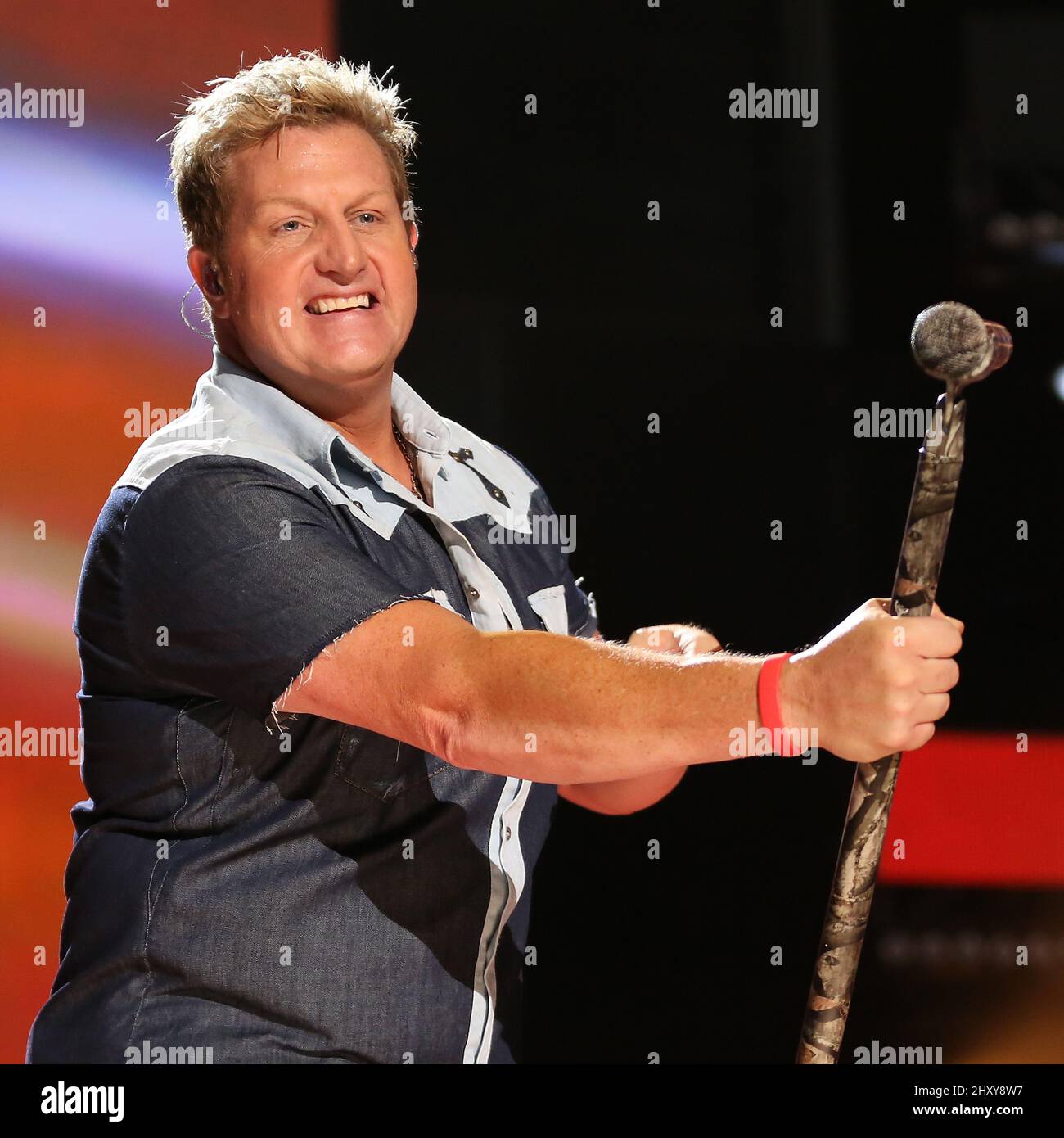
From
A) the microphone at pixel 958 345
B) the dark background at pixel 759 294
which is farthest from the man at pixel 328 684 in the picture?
the dark background at pixel 759 294

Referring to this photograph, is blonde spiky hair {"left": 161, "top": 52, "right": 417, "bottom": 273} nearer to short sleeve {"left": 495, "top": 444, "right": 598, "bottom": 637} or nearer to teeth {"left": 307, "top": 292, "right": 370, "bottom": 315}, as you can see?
teeth {"left": 307, "top": 292, "right": 370, "bottom": 315}

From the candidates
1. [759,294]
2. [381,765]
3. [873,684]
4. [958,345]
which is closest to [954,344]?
[958,345]

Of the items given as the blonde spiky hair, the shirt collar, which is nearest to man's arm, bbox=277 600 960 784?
the shirt collar

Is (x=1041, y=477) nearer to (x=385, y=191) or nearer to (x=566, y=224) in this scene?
(x=566, y=224)

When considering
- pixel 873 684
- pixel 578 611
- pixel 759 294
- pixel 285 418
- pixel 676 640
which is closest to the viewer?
pixel 873 684

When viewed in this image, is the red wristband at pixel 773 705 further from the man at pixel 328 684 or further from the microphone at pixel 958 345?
the microphone at pixel 958 345

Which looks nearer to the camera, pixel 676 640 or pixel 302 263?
pixel 302 263

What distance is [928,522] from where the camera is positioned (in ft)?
3.73

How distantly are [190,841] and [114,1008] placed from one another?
190 mm

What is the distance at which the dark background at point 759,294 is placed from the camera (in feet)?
7.65

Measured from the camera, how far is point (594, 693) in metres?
1.14

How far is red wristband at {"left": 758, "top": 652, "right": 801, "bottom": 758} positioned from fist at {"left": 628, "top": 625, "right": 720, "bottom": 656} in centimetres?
57

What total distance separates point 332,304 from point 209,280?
0.61 ft

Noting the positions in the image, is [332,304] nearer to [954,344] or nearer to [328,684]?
[328,684]
